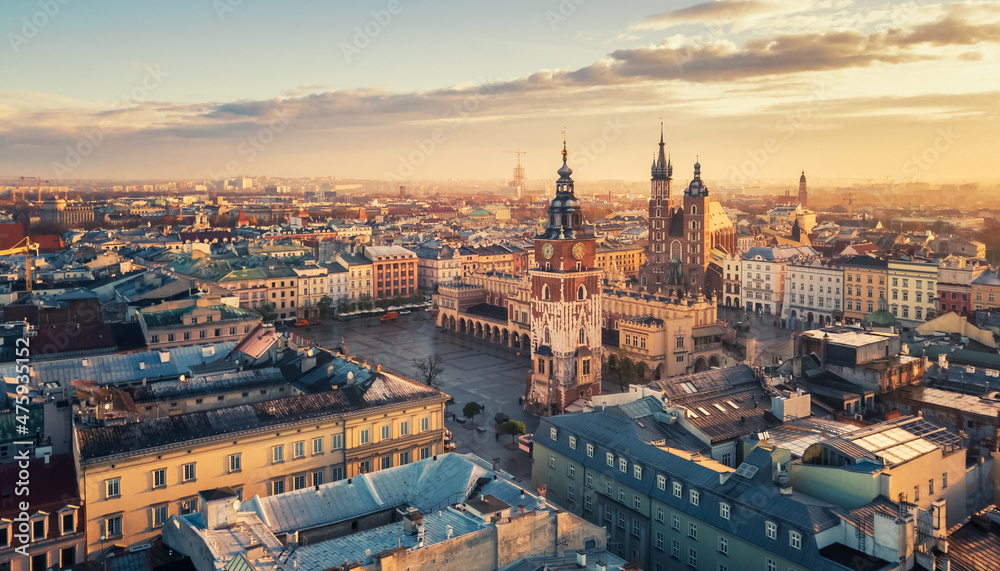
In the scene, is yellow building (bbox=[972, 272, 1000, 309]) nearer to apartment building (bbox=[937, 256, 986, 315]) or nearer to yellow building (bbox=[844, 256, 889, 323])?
apartment building (bbox=[937, 256, 986, 315])

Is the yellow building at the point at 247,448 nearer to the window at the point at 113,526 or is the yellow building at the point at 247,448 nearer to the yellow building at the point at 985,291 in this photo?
the window at the point at 113,526

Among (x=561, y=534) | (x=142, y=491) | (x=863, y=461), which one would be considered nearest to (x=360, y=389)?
(x=142, y=491)

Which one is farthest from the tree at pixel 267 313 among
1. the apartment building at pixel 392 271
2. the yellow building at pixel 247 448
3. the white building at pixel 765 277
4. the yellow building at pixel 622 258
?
the white building at pixel 765 277

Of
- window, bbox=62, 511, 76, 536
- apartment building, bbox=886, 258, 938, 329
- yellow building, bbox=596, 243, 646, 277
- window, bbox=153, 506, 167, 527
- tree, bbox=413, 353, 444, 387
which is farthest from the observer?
yellow building, bbox=596, 243, 646, 277

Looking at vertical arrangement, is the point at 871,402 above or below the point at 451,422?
above

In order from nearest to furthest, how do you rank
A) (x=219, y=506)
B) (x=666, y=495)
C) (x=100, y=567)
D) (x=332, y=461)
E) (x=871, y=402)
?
(x=219, y=506), (x=100, y=567), (x=666, y=495), (x=332, y=461), (x=871, y=402)

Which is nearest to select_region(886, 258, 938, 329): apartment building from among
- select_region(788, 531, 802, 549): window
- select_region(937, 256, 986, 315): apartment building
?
select_region(937, 256, 986, 315): apartment building

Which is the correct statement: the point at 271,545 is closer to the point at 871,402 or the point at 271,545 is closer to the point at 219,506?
the point at 219,506
